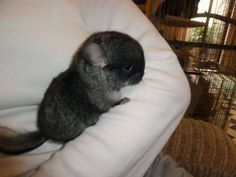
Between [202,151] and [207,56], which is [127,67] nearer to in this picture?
[202,151]

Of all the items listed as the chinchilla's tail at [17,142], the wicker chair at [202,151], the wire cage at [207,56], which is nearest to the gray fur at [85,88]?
the chinchilla's tail at [17,142]

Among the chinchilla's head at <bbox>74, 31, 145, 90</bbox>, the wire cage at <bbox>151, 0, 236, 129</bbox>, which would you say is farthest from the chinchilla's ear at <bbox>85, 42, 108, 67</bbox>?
the wire cage at <bbox>151, 0, 236, 129</bbox>

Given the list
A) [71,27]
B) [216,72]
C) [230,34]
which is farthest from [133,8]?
[230,34]

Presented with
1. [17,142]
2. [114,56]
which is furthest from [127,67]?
[17,142]

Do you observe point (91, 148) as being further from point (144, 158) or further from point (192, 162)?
point (192, 162)

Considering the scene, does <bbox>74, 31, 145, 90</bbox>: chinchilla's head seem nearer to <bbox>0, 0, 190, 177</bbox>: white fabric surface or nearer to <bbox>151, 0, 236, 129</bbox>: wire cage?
<bbox>0, 0, 190, 177</bbox>: white fabric surface
